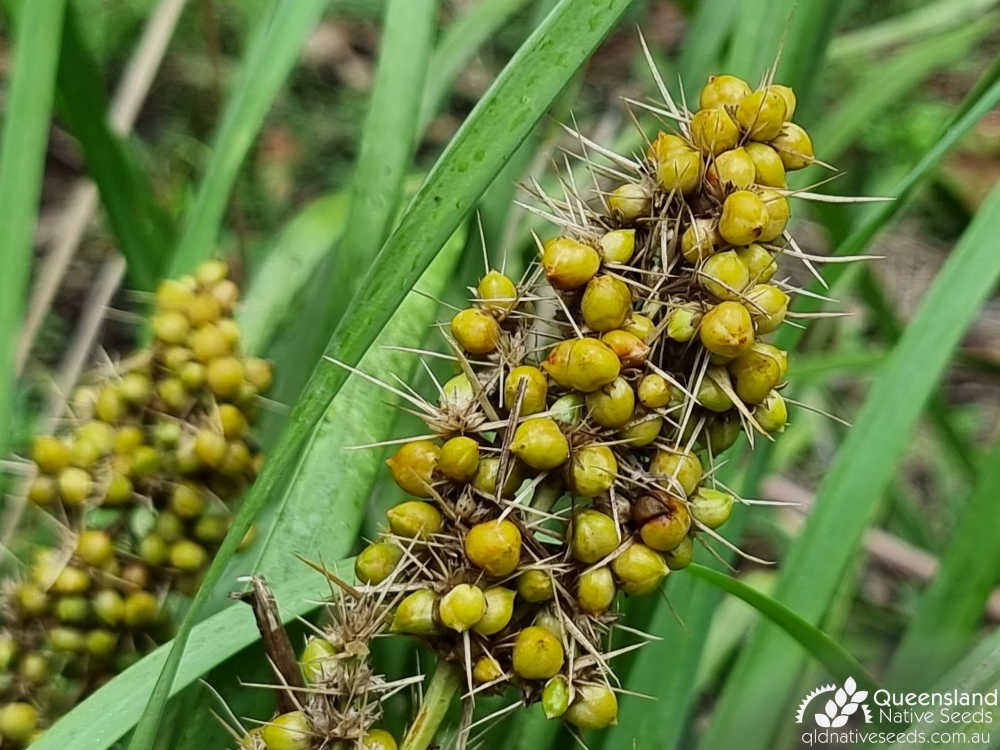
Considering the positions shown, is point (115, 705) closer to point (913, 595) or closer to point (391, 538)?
point (391, 538)

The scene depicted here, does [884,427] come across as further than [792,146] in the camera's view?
Yes

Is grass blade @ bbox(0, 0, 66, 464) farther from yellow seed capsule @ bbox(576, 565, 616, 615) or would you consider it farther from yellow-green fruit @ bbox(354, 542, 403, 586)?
yellow seed capsule @ bbox(576, 565, 616, 615)

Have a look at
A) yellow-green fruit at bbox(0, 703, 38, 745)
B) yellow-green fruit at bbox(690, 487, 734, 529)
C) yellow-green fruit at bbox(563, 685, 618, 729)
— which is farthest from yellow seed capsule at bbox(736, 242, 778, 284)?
yellow-green fruit at bbox(0, 703, 38, 745)

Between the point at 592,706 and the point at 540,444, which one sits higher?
the point at 540,444

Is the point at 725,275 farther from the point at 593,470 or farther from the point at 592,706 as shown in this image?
the point at 592,706

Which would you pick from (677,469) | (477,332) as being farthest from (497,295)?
(677,469)

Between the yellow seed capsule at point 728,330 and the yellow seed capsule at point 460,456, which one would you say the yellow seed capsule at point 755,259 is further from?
the yellow seed capsule at point 460,456
